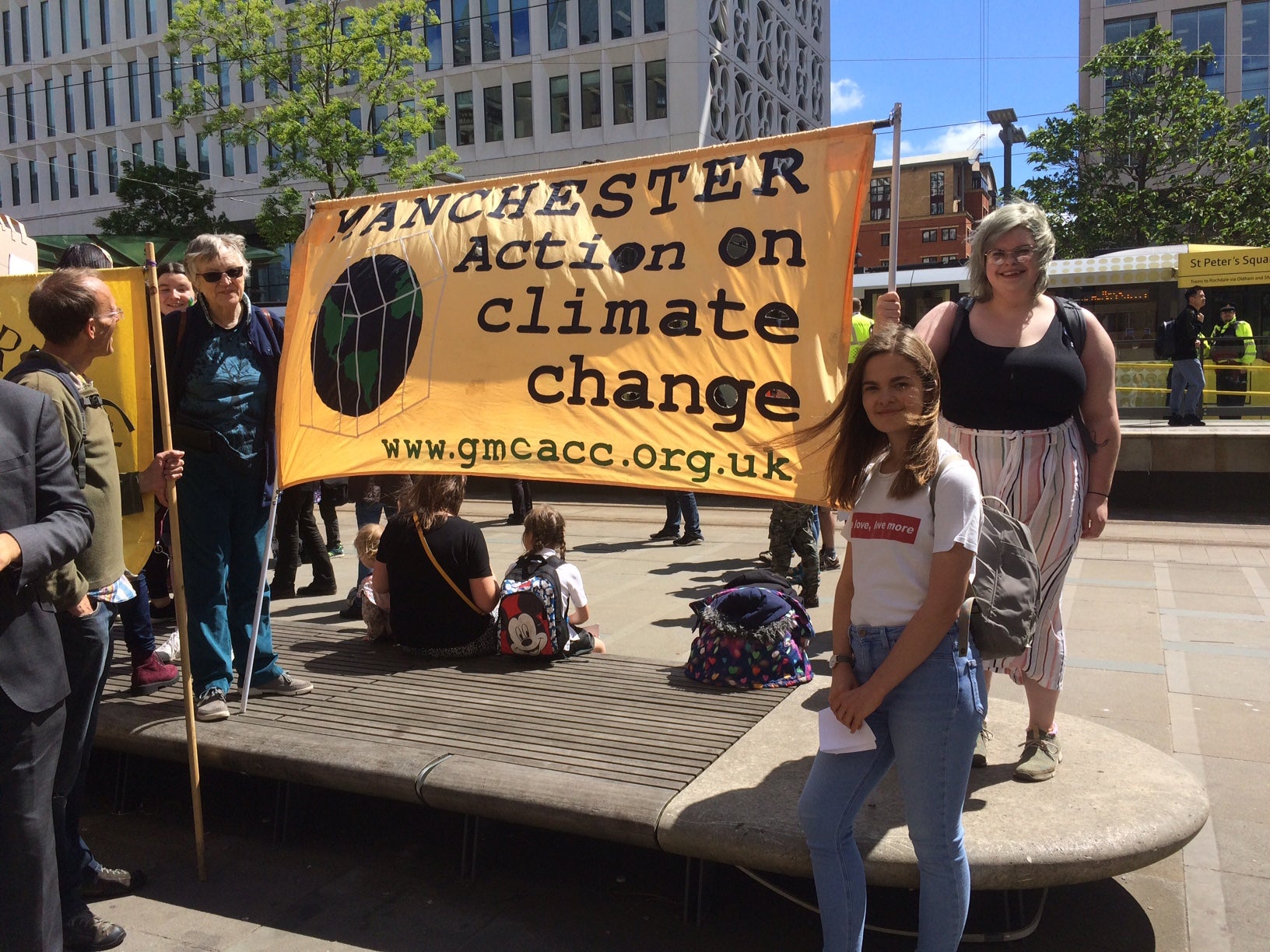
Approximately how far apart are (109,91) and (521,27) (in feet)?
73.9

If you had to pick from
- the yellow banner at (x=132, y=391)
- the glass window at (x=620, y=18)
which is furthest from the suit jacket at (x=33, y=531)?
the glass window at (x=620, y=18)

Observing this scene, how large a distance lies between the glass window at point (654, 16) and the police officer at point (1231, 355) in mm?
27775

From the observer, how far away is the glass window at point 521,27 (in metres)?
42.5

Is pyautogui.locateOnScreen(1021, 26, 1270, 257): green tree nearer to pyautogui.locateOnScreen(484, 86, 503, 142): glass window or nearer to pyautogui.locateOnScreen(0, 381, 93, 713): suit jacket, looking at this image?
pyautogui.locateOnScreen(484, 86, 503, 142): glass window

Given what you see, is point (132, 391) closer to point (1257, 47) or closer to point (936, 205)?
point (1257, 47)

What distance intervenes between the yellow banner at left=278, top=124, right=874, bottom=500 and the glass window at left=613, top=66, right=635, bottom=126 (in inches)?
1516

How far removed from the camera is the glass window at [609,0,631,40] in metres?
40.8

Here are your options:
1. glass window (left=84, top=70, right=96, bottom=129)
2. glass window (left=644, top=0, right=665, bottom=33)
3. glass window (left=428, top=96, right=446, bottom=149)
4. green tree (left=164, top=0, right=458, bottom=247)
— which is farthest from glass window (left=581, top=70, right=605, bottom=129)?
glass window (left=84, top=70, right=96, bottom=129)

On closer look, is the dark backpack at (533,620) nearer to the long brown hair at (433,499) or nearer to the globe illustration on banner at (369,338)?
the long brown hair at (433,499)

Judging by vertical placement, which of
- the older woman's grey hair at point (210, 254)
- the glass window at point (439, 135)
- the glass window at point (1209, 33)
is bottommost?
the older woman's grey hair at point (210, 254)

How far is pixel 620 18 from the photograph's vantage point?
1614 inches

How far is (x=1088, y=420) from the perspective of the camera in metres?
3.36

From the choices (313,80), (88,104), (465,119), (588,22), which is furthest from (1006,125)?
(88,104)

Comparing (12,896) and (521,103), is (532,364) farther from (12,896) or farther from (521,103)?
(521,103)
